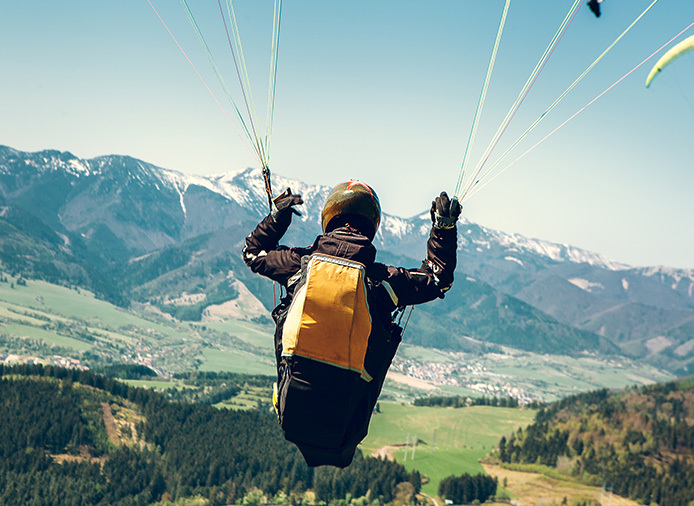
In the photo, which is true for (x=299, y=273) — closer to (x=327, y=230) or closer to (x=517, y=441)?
(x=327, y=230)

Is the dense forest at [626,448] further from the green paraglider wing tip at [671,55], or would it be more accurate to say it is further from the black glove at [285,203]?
the green paraglider wing tip at [671,55]

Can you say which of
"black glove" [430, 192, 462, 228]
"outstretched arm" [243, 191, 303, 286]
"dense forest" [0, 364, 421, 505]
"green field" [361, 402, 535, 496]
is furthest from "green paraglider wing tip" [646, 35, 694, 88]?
"green field" [361, 402, 535, 496]

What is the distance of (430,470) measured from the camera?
133 metres

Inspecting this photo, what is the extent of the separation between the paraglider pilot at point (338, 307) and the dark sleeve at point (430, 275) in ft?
0.04

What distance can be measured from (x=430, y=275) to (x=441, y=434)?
17611 centimetres

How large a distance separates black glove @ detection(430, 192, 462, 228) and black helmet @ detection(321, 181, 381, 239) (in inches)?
28.0

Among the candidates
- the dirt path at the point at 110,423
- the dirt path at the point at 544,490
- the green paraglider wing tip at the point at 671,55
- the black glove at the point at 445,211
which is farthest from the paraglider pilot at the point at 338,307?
the dirt path at the point at 110,423

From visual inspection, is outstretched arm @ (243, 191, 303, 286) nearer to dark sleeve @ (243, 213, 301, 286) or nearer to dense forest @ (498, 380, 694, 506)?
dark sleeve @ (243, 213, 301, 286)

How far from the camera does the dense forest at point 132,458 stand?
4464 inches

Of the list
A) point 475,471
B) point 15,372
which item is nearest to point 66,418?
point 15,372

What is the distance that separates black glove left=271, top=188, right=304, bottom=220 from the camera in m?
7.26

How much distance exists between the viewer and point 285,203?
23.9 feet

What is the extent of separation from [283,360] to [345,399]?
0.81m

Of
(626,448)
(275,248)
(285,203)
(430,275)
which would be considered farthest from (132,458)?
(430,275)
